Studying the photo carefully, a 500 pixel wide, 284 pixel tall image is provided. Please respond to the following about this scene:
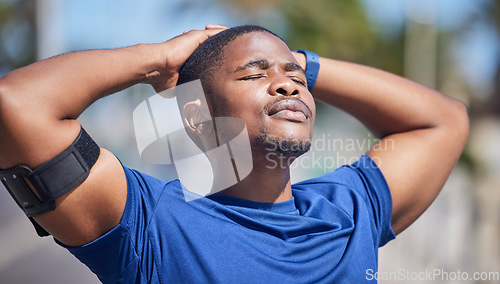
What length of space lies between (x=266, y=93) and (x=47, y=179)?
994 mm

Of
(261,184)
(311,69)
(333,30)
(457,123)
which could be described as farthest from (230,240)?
(333,30)

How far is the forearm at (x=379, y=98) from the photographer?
9.35 feet

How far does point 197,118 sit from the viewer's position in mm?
2615

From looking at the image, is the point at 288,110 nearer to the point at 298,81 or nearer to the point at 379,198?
the point at 298,81

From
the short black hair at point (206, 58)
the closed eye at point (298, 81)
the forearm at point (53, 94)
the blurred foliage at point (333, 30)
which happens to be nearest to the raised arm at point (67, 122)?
the forearm at point (53, 94)

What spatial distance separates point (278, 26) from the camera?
790 inches

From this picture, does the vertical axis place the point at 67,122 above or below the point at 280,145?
above

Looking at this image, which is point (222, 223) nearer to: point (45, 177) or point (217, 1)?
point (45, 177)

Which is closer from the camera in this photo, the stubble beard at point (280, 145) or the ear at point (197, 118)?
the stubble beard at point (280, 145)

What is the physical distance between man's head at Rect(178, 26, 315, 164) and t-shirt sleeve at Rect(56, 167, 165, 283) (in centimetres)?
56

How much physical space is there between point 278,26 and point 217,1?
94.0 inches

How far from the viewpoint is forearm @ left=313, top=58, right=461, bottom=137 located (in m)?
2.85

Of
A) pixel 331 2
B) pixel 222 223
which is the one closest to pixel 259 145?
pixel 222 223

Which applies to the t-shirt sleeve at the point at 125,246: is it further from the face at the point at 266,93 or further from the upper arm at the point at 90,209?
the face at the point at 266,93
